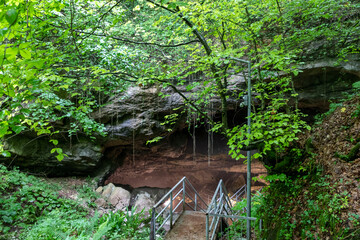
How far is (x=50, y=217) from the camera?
6621mm

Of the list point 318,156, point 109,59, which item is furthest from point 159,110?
point 318,156

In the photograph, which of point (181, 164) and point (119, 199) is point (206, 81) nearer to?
point (119, 199)

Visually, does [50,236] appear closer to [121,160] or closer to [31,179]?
[31,179]

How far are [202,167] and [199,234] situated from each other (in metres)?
9.23

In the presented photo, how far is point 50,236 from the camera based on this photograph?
16.3ft

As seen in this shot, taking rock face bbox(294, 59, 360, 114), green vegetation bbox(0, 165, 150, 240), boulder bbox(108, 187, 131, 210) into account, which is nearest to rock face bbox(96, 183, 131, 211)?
boulder bbox(108, 187, 131, 210)

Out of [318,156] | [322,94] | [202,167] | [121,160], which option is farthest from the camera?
[202,167]

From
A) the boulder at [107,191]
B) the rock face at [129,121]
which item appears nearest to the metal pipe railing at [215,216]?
the rock face at [129,121]

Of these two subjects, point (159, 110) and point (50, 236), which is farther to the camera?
point (159, 110)

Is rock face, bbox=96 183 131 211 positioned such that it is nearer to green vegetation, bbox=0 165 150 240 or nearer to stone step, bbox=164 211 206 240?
green vegetation, bbox=0 165 150 240

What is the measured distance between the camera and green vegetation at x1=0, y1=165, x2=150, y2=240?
211 inches

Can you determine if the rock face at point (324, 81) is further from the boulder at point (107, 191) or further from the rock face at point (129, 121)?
the boulder at point (107, 191)

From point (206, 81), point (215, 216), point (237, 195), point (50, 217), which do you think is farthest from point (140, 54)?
point (237, 195)

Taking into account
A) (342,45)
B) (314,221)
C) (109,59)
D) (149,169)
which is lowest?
(149,169)
